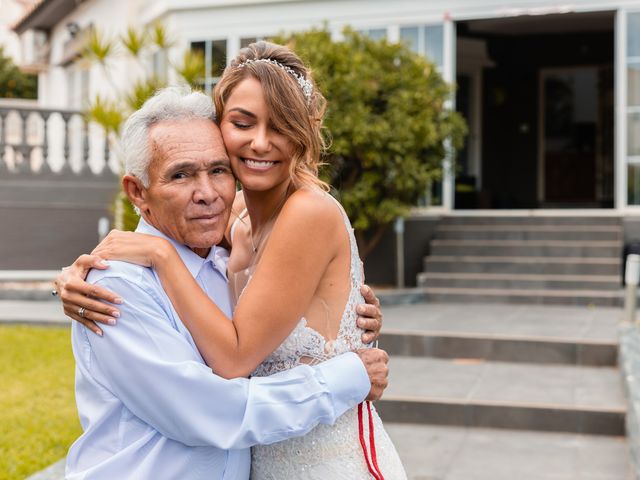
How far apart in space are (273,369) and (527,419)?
12.9 ft

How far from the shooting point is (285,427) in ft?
5.93

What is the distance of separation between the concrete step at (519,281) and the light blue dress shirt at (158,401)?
27.1 feet

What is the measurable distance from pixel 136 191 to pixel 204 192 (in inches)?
6.7

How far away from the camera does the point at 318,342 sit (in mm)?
2006

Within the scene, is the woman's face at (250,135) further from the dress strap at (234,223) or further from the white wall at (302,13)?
the white wall at (302,13)

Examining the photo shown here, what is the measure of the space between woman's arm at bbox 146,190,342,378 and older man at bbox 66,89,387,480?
0.04m

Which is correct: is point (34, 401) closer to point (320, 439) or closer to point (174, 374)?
point (320, 439)

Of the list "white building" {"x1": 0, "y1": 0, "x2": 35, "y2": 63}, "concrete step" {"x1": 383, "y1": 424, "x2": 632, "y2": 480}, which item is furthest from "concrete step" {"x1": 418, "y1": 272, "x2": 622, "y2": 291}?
"white building" {"x1": 0, "y1": 0, "x2": 35, "y2": 63}

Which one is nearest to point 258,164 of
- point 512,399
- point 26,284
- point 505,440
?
point 505,440

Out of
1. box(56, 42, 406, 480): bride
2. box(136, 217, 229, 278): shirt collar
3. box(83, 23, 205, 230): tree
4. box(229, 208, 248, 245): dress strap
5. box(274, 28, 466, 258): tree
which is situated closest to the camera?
box(56, 42, 406, 480): bride

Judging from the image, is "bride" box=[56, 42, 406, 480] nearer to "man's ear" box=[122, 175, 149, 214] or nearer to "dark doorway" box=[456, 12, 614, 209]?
"man's ear" box=[122, 175, 149, 214]

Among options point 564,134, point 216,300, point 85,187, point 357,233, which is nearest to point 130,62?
point 85,187

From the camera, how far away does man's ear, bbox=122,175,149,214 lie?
1.91 m

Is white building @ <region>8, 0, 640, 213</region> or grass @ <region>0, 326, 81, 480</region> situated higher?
white building @ <region>8, 0, 640, 213</region>
